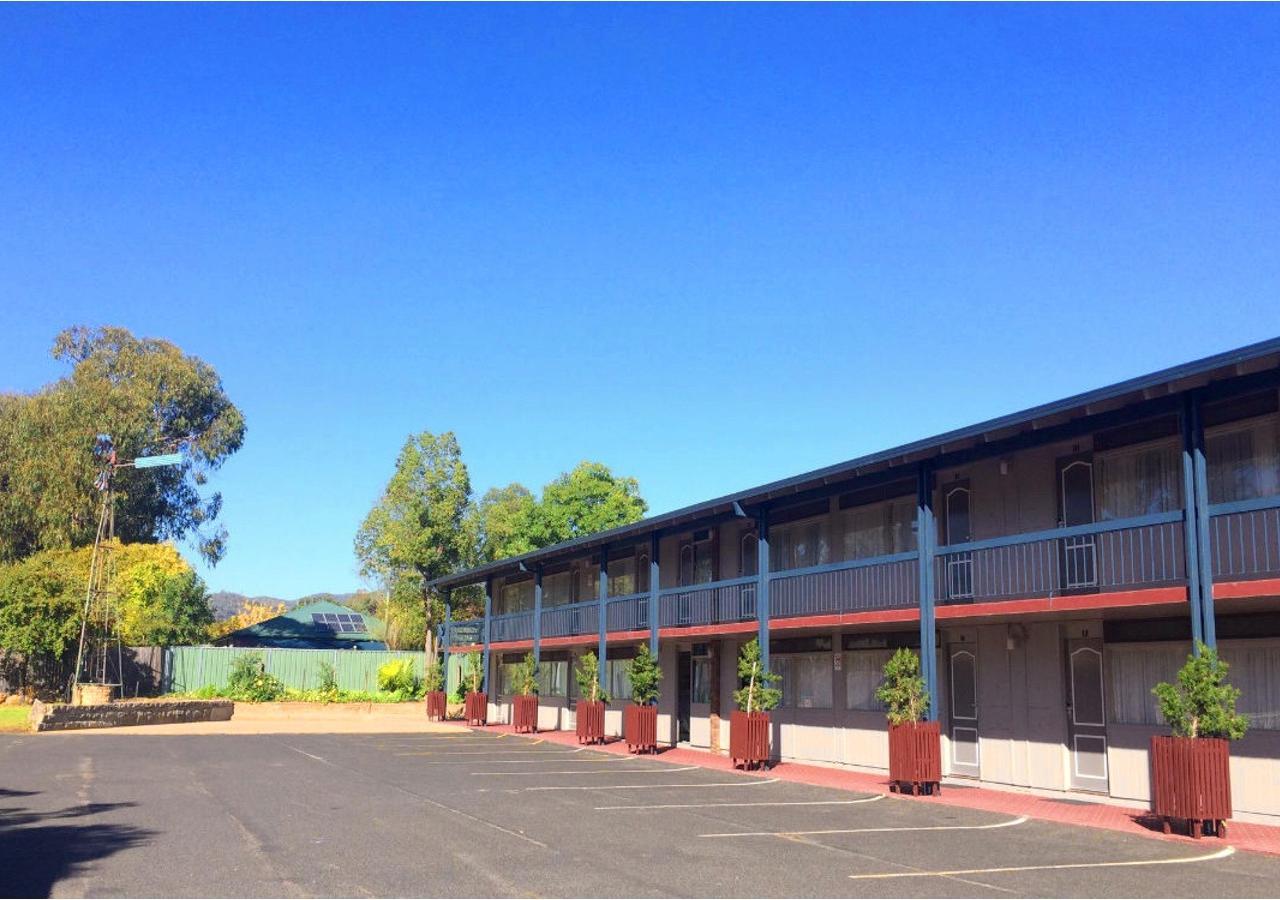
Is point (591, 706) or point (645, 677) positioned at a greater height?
point (645, 677)

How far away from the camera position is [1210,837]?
489 inches

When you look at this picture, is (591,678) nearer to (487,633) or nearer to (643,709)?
(643,709)

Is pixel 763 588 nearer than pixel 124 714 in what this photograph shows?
Yes

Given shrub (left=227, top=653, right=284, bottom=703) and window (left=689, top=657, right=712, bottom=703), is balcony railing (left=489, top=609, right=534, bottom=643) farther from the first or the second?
shrub (left=227, top=653, right=284, bottom=703)

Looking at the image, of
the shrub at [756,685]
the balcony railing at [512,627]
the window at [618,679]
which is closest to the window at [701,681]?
the window at [618,679]

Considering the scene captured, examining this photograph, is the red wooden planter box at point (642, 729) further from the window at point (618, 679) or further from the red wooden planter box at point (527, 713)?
the red wooden planter box at point (527, 713)

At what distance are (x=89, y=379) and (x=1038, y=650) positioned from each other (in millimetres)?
49213

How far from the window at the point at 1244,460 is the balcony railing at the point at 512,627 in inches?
897

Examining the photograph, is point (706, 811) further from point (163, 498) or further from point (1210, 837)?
point (163, 498)

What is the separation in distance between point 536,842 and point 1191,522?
27.6ft

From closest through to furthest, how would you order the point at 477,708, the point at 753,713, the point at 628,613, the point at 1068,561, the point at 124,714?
the point at 1068,561 < the point at 753,713 < the point at 628,613 < the point at 124,714 < the point at 477,708

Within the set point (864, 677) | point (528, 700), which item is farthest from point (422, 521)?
point (864, 677)

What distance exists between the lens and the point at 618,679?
32.6 metres

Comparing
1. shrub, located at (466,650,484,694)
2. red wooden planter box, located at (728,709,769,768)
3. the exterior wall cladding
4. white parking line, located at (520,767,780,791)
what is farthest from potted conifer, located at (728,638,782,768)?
shrub, located at (466,650,484,694)
